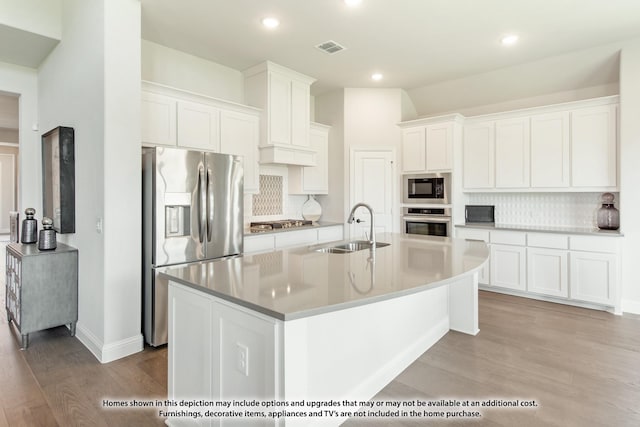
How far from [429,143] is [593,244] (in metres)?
2.26

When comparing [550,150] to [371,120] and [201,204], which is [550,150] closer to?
[371,120]

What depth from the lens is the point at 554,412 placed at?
2.03m

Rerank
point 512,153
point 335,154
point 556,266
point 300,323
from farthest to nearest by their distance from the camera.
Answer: point 335,154 → point 512,153 → point 556,266 → point 300,323

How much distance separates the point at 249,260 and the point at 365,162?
335cm

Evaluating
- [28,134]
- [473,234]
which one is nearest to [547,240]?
[473,234]

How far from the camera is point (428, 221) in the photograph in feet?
16.3

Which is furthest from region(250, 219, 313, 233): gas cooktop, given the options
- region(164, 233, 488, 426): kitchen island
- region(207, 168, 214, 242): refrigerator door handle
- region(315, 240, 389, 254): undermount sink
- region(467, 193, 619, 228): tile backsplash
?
region(467, 193, 619, 228): tile backsplash

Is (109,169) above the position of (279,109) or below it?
below

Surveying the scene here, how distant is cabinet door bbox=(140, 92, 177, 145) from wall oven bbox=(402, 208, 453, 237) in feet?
10.9

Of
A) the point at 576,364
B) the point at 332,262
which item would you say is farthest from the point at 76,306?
the point at 576,364

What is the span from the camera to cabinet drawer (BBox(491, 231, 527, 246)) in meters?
4.25

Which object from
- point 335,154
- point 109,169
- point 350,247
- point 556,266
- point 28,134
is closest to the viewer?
point 109,169

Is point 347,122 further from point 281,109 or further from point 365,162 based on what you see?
point 281,109

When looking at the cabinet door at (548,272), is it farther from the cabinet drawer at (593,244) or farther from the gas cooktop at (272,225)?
the gas cooktop at (272,225)
